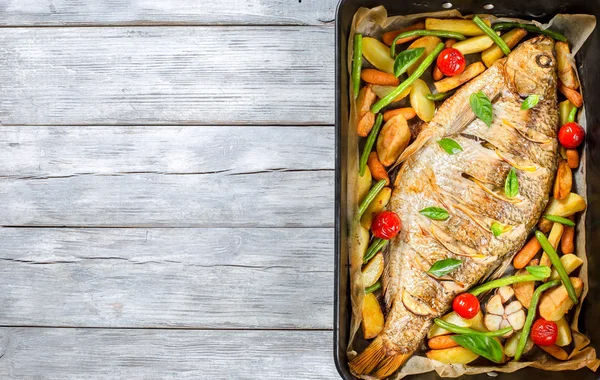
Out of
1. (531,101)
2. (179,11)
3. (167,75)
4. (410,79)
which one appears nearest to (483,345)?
(531,101)

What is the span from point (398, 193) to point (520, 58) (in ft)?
2.11

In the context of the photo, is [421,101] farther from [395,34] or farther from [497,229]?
[497,229]

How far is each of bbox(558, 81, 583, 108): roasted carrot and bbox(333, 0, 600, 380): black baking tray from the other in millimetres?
31

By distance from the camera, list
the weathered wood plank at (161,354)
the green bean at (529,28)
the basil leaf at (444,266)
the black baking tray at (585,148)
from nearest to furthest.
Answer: the black baking tray at (585,148) < the basil leaf at (444,266) < the green bean at (529,28) < the weathered wood plank at (161,354)

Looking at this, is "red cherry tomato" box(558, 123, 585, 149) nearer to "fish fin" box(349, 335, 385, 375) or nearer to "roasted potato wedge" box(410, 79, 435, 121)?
"roasted potato wedge" box(410, 79, 435, 121)

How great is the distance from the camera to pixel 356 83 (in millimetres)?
1954

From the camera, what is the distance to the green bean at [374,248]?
6.38 ft

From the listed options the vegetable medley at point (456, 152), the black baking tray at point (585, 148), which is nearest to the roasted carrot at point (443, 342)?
the vegetable medley at point (456, 152)

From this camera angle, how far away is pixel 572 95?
2.00 m

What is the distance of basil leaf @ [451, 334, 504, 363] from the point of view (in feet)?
6.26

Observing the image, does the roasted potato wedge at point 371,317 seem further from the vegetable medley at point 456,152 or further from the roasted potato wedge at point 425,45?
the roasted potato wedge at point 425,45

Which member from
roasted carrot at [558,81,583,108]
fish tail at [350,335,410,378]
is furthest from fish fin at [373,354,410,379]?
roasted carrot at [558,81,583,108]

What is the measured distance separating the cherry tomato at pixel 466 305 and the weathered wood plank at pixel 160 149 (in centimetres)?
71

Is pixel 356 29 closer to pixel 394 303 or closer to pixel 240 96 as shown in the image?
pixel 240 96
